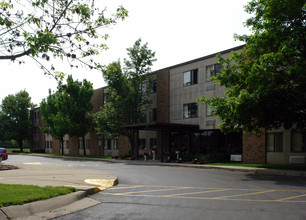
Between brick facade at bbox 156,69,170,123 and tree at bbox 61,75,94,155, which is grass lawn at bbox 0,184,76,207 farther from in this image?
tree at bbox 61,75,94,155

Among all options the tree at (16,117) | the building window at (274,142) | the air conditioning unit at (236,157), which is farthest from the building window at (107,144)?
the tree at (16,117)

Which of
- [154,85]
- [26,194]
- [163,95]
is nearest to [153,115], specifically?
[163,95]

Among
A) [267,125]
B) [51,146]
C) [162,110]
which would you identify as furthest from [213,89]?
[51,146]

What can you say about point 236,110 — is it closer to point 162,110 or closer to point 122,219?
point 122,219

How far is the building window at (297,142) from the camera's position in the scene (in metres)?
21.4

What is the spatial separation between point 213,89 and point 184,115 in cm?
430

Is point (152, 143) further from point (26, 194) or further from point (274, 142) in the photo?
point (26, 194)

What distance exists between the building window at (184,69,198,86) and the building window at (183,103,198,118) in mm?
2056

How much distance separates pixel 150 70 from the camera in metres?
33.0

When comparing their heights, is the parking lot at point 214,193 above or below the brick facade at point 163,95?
below

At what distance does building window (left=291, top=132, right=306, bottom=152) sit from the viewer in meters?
21.4

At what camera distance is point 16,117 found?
66.4 m

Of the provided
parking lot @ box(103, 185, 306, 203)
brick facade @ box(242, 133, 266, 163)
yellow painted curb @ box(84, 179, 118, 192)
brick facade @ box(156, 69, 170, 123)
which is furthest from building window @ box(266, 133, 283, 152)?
yellow painted curb @ box(84, 179, 118, 192)

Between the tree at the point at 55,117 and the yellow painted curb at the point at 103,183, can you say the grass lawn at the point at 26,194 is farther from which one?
the tree at the point at 55,117
